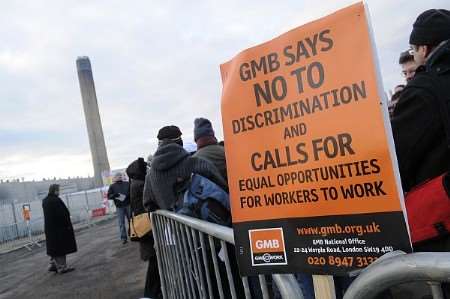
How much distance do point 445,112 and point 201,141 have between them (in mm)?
2774

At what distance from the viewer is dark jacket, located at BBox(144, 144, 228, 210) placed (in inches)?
151

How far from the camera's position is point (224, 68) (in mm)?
1949

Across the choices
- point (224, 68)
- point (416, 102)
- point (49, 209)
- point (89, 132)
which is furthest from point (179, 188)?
point (89, 132)

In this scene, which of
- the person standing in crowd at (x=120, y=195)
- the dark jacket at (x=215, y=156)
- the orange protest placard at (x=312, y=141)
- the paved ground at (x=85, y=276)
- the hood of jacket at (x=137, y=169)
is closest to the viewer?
the orange protest placard at (x=312, y=141)

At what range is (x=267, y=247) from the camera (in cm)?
175

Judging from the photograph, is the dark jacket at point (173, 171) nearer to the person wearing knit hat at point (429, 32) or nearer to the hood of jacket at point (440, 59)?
the person wearing knit hat at point (429, 32)

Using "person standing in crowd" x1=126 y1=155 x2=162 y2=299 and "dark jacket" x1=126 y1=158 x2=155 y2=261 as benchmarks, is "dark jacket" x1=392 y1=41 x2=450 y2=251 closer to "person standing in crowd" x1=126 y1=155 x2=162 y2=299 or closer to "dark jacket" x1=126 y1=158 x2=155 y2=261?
"person standing in crowd" x1=126 y1=155 x2=162 y2=299

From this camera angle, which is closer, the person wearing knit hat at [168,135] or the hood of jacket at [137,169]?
the person wearing knit hat at [168,135]

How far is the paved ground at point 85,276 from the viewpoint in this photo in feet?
24.8

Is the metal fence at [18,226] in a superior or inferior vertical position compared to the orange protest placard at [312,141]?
inferior

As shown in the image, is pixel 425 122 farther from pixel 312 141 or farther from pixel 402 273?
pixel 402 273

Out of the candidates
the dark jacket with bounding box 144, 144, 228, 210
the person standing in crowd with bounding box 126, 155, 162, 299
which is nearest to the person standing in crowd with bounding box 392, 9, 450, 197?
the dark jacket with bounding box 144, 144, 228, 210

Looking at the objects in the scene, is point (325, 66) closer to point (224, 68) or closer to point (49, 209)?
point (224, 68)

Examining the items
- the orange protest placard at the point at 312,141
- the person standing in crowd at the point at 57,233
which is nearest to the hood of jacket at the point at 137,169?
the orange protest placard at the point at 312,141
